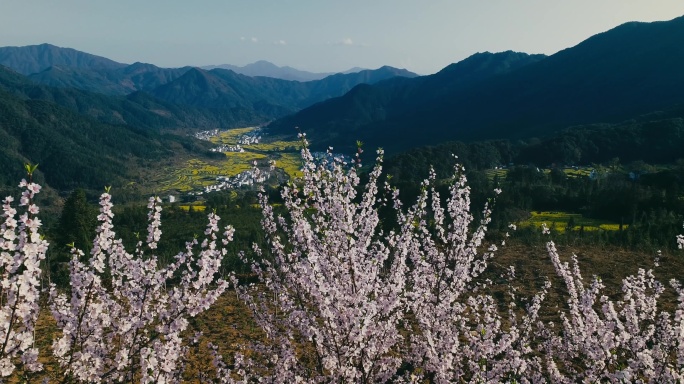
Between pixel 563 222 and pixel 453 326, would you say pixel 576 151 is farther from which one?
pixel 453 326

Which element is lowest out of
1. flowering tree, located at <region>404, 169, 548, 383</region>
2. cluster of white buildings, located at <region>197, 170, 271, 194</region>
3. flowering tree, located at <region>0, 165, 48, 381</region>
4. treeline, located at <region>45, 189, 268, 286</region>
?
cluster of white buildings, located at <region>197, 170, 271, 194</region>

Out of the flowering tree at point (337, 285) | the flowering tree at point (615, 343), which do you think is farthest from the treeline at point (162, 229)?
the flowering tree at point (615, 343)

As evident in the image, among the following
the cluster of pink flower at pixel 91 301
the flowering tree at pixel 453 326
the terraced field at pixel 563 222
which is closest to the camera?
the cluster of pink flower at pixel 91 301

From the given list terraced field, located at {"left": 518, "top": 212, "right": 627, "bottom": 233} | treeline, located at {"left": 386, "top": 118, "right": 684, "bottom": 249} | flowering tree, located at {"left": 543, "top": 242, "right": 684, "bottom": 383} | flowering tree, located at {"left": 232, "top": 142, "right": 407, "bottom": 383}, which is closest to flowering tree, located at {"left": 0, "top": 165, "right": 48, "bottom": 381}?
flowering tree, located at {"left": 232, "top": 142, "right": 407, "bottom": 383}

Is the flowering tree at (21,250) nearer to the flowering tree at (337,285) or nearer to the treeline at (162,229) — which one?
the treeline at (162,229)

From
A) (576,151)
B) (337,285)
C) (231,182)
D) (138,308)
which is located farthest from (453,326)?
(231,182)

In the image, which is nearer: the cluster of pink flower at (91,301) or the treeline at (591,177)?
the cluster of pink flower at (91,301)

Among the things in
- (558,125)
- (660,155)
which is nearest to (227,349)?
(660,155)

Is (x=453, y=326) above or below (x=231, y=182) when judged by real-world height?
above

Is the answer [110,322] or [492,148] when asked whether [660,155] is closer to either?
[492,148]

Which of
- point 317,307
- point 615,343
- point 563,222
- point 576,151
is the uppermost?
point 317,307

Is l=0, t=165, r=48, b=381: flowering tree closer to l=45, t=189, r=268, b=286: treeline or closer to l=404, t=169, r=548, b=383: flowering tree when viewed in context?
l=45, t=189, r=268, b=286: treeline

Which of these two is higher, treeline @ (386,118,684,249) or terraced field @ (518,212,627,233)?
treeline @ (386,118,684,249)
